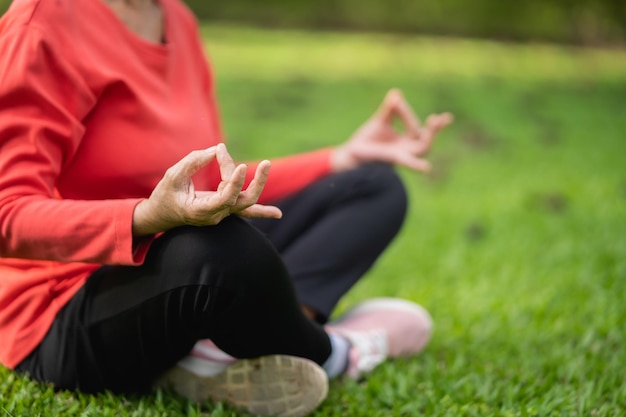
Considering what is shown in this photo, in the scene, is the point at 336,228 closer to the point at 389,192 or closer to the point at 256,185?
the point at 389,192

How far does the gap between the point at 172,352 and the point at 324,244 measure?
1.50 ft

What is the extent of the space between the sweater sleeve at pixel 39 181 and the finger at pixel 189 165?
0.11 meters

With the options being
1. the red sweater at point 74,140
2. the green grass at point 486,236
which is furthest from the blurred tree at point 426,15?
the red sweater at point 74,140

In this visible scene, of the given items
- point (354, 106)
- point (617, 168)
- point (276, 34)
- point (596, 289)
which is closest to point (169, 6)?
point (596, 289)

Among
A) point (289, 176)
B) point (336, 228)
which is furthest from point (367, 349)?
point (289, 176)

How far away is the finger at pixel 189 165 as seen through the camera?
1.15 m

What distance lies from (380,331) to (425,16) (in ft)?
31.8

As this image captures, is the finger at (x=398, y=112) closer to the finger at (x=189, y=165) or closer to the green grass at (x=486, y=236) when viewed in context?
the green grass at (x=486, y=236)

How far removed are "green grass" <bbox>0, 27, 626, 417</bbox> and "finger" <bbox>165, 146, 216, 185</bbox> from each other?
50 cm

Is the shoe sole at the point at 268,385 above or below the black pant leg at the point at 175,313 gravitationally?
below

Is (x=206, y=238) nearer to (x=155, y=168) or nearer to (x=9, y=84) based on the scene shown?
(x=155, y=168)

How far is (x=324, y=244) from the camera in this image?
Answer: 170cm

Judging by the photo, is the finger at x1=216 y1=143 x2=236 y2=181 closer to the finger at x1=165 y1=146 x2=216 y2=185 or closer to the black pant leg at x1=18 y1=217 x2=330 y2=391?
the finger at x1=165 y1=146 x2=216 y2=185

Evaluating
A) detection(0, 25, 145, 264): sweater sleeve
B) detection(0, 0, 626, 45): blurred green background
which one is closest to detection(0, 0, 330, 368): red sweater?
detection(0, 25, 145, 264): sweater sleeve
